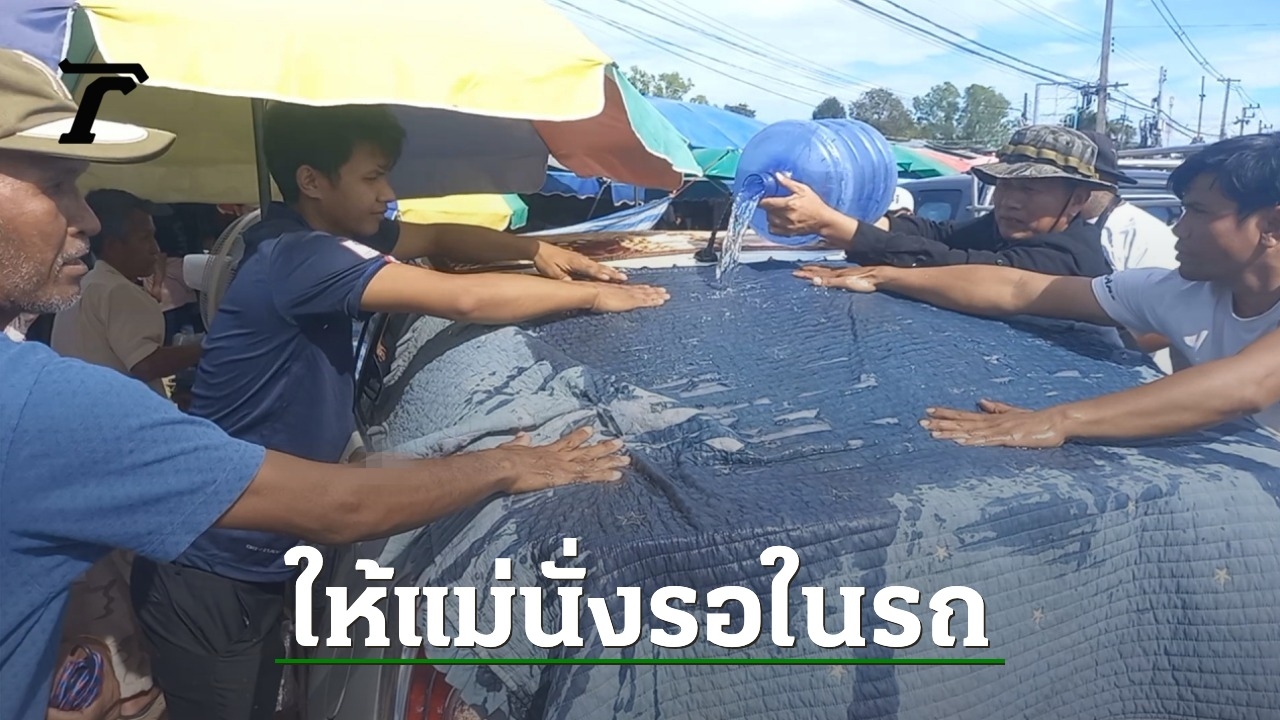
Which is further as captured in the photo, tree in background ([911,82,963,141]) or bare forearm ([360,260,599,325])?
tree in background ([911,82,963,141])

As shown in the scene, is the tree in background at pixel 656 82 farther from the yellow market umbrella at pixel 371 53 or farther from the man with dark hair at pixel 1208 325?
the man with dark hair at pixel 1208 325

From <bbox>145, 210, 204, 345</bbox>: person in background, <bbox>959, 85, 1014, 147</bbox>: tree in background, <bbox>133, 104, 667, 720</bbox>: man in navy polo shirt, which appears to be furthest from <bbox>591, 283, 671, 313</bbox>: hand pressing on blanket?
<bbox>145, 210, 204, 345</bbox>: person in background

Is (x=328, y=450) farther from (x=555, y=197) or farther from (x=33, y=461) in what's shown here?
(x=555, y=197)

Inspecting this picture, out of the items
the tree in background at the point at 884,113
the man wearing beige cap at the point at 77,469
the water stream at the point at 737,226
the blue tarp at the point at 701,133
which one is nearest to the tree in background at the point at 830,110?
the tree in background at the point at 884,113

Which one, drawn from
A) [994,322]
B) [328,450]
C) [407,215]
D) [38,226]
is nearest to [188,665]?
[328,450]

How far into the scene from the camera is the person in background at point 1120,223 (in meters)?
1.68

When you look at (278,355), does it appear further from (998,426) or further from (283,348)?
(998,426)

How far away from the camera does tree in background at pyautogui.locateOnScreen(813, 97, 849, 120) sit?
1838mm

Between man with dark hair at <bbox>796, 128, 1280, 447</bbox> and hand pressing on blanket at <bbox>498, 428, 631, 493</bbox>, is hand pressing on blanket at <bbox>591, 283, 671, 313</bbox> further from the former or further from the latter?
man with dark hair at <bbox>796, 128, 1280, 447</bbox>

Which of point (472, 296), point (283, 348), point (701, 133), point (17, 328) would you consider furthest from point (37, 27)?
point (701, 133)

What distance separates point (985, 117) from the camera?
→ 171 cm

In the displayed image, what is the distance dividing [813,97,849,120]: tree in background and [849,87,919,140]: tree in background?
0.08 ft

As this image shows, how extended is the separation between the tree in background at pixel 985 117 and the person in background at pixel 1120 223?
17 cm

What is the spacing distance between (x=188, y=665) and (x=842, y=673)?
103cm
